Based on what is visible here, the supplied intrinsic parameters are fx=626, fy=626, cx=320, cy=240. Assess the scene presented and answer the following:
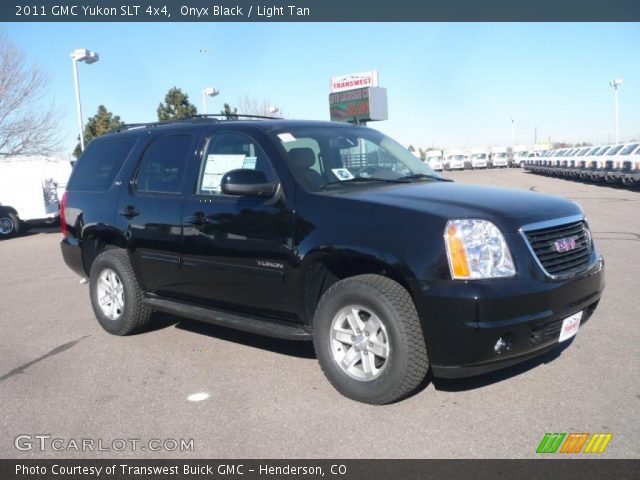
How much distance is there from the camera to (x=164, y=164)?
18.2 feet

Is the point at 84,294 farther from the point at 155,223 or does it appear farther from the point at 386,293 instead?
the point at 386,293

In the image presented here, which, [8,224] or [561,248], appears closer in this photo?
[561,248]

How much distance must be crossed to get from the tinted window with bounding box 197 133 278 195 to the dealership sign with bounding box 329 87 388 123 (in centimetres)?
3684

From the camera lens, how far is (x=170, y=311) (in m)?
5.41

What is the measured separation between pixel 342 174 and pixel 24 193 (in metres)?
16.8

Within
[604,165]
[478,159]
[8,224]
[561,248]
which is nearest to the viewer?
[561,248]

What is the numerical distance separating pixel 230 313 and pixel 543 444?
2.53 metres

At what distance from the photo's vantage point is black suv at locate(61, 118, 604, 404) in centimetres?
368

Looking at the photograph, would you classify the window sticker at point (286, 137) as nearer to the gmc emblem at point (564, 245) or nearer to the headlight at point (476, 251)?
the headlight at point (476, 251)

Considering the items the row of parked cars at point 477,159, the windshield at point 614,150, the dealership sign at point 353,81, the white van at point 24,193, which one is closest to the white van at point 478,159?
the row of parked cars at point 477,159

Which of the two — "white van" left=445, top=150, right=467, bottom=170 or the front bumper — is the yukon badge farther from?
"white van" left=445, top=150, right=467, bottom=170

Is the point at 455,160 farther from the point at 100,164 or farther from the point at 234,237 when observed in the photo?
the point at 234,237
